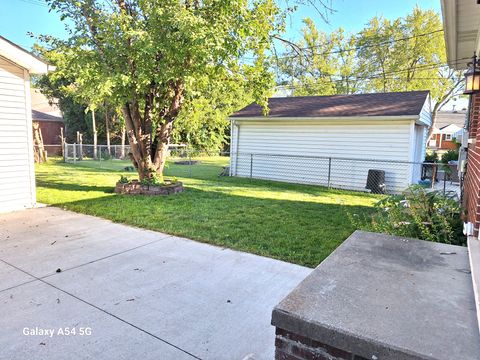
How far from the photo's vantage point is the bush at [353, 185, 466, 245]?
3.63 m

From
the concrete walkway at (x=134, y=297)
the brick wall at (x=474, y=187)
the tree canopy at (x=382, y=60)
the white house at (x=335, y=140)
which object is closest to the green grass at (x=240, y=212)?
the concrete walkway at (x=134, y=297)

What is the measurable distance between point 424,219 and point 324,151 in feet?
23.9

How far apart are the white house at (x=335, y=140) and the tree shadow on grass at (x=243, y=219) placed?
3.33 metres

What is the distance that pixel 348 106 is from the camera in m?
11.4

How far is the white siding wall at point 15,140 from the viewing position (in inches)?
248

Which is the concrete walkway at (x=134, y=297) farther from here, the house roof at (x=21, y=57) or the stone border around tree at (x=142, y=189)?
the house roof at (x=21, y=57)

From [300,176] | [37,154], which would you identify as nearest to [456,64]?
[300,176]

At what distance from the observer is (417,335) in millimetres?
1510

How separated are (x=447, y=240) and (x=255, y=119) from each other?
9334 mm

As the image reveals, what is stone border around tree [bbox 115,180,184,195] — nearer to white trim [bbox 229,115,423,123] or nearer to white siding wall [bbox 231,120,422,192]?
Answer: white siding wall [bbox 231,120,422,192]

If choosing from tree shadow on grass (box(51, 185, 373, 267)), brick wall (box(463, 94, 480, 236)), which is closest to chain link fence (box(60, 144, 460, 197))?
tree shadow on grass (box(51, 185, 373, 267))

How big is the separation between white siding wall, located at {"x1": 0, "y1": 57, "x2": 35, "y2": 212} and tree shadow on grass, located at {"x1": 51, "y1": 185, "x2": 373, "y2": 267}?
90 centimetres

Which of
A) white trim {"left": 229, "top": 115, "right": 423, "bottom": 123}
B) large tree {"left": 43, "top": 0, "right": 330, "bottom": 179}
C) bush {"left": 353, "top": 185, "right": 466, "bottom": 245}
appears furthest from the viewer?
white trim {"left": 229, "top": 115, "right": 423, "bottom": 123}

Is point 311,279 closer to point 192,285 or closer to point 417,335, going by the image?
point 417,335
